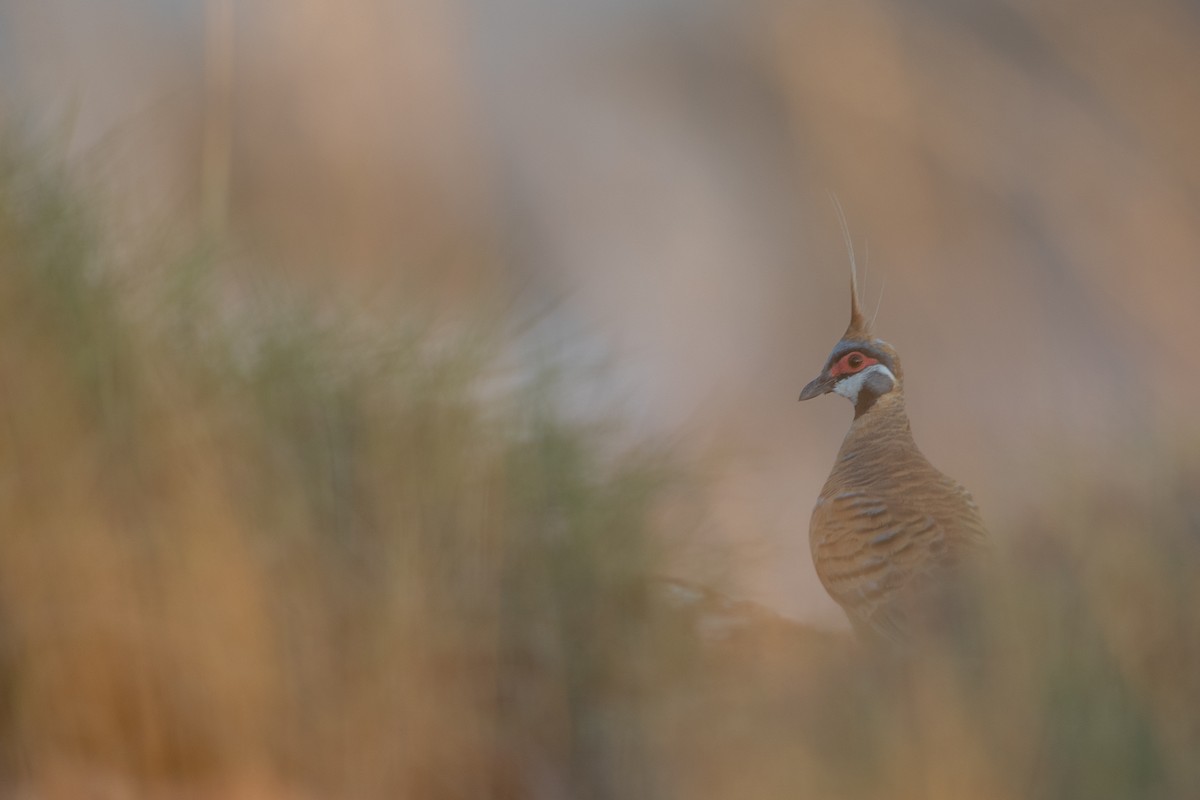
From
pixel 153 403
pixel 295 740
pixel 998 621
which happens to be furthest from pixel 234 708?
pixel 998 621

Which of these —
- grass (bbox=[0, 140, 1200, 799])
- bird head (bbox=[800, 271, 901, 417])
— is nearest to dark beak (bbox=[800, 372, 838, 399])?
bird head (bbox=[800, 271, 901, 417])

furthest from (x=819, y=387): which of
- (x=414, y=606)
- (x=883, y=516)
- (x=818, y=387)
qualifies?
(x=414, y=606)

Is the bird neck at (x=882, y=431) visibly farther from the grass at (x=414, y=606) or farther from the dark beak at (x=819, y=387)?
the grass at (x=414, y=606)

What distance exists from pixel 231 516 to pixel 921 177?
2.04 feet

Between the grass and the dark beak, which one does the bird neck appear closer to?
the dark beak

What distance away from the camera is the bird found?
0.81 meters

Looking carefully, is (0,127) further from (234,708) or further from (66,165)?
(234,708)

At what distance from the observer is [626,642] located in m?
0.97

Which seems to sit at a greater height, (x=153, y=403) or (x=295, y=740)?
(x=153, y=403)

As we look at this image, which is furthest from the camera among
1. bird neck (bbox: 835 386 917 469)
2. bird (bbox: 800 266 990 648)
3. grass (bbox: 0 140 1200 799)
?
bird neck (bbox: 835 386 917 469)

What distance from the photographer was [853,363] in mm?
976

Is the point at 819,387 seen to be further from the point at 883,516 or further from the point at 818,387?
the point at 883,516

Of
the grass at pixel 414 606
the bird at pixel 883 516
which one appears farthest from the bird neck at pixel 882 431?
the grass at pixel 414 606

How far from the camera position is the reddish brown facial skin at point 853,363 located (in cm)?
97
